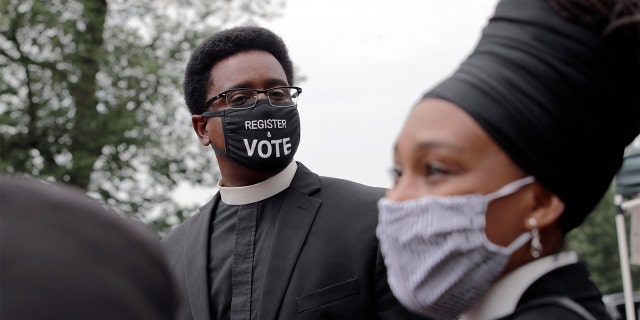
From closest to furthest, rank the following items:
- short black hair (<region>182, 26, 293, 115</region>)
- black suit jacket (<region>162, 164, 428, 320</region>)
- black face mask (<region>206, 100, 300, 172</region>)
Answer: black suit jacket (<region>162, 164, 428, 320</region>)
black face mask (<region>206, 100, 300, 172</region>)
short black hair (<region>182, 26, 293, 115</region>)

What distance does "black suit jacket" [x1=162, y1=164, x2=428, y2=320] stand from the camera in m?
3.12

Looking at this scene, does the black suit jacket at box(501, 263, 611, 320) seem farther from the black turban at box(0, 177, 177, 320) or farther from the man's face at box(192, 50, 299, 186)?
the man's face at box(192, 50, 299, 186)

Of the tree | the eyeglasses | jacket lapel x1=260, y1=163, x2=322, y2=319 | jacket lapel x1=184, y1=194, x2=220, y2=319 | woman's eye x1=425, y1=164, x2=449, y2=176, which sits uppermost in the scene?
woman's eye x1=425, y1=164, x2=449, y2=176

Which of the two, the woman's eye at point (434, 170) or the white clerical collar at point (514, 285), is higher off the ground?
the woman's eye at point (434, 170)

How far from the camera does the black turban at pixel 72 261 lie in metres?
0.99

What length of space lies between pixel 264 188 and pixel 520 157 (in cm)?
181

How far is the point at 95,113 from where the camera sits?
53.3ft

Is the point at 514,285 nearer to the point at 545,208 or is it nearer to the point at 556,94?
the point at 545,208

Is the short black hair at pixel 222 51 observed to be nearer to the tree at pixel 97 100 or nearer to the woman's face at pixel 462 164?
the woman's face at pixel 462 164

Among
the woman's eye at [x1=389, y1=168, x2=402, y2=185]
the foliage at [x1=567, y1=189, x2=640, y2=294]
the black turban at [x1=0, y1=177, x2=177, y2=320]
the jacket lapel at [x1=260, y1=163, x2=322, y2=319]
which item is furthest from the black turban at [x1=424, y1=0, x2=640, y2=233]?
the foliage at [x1=567, y1=189, x2=640, y2=294]

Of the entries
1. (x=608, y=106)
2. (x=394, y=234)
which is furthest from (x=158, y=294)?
(x=608, y=106)

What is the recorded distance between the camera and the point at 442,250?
1.98 m

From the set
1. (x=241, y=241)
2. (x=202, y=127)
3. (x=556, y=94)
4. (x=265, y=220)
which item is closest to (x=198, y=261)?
(x=241, y=241)

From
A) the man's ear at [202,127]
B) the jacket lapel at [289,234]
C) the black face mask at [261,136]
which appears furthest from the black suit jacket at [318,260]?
the man's ear at [202,127]
